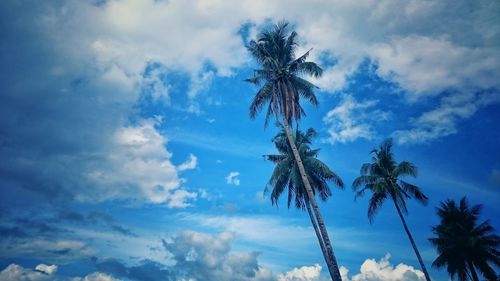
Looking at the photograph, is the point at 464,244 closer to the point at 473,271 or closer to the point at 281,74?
the point at 473,271

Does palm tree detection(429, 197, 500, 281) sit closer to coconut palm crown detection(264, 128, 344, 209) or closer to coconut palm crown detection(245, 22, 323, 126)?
coconut palm crown detection(264, 128, 344, 209)

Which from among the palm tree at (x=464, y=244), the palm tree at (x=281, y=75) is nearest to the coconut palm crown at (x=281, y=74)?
the palm tree at (x=281, y=75)

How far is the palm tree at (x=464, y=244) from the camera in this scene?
30.1 metres

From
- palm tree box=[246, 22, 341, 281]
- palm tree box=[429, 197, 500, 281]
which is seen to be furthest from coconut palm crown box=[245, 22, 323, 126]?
palm tree box=[429, 197, 500, 281]

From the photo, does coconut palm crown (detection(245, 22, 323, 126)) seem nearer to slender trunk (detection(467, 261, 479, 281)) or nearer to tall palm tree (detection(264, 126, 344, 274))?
tall palm tree (detection(264, 126, 344, 274))

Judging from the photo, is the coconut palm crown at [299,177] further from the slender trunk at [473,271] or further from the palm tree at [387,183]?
the slender trunk at [473,271]

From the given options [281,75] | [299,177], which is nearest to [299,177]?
[299,177]

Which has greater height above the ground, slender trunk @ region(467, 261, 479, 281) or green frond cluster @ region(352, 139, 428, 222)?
green frond cluster @ region(352, 139, 428, 222)

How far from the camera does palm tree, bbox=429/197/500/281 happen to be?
30.1m

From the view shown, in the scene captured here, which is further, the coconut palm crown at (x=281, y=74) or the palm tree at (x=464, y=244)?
the palm tree at (x=464, y=244)

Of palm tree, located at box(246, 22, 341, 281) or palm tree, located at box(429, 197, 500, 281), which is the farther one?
palm tree, located at box(429, 197, 500, 281)

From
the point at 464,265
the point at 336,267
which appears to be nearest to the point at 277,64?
the point at 336,267

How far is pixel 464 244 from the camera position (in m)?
30.4

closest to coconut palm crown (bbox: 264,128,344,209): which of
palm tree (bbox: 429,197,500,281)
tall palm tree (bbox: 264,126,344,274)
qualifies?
tall palm tree (bbox: 264,126,344,274)
